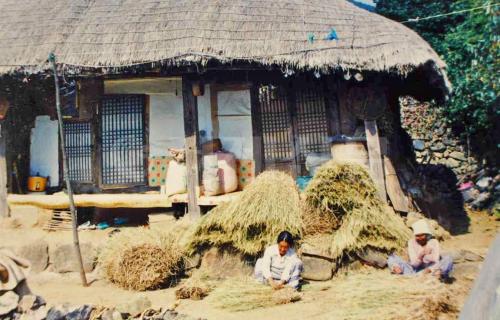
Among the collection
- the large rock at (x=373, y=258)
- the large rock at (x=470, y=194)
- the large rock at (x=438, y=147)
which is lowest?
the large rock at (x=373, y=258)

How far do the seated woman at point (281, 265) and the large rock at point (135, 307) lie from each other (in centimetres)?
155

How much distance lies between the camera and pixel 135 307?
18.1ft

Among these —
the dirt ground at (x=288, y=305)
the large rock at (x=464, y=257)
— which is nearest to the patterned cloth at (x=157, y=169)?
the dirt ground at (x=288, y=305)

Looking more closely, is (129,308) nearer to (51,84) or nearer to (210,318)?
(210,318)

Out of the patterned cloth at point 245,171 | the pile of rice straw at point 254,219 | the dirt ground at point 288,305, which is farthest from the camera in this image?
the patterned cloth at point 245,171

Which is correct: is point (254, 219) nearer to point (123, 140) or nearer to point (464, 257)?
point (464, 257)

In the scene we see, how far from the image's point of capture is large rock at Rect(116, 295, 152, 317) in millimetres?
5504

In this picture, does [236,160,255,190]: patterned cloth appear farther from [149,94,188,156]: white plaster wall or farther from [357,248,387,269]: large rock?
[357,248,387,269]: large rock

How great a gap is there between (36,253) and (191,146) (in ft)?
10.6

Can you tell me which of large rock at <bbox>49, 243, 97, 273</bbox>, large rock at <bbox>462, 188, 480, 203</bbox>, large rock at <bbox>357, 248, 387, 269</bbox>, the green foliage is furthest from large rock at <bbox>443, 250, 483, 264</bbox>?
large rock at <bbox>49, 243, 97, 273</bbox>

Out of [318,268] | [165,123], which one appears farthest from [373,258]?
[165,123]

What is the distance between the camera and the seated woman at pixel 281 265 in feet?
19.5

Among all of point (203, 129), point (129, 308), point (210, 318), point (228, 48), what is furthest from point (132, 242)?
point (228, 48)

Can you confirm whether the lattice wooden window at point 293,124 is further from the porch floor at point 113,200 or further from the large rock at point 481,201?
the large rock at point 481,201
